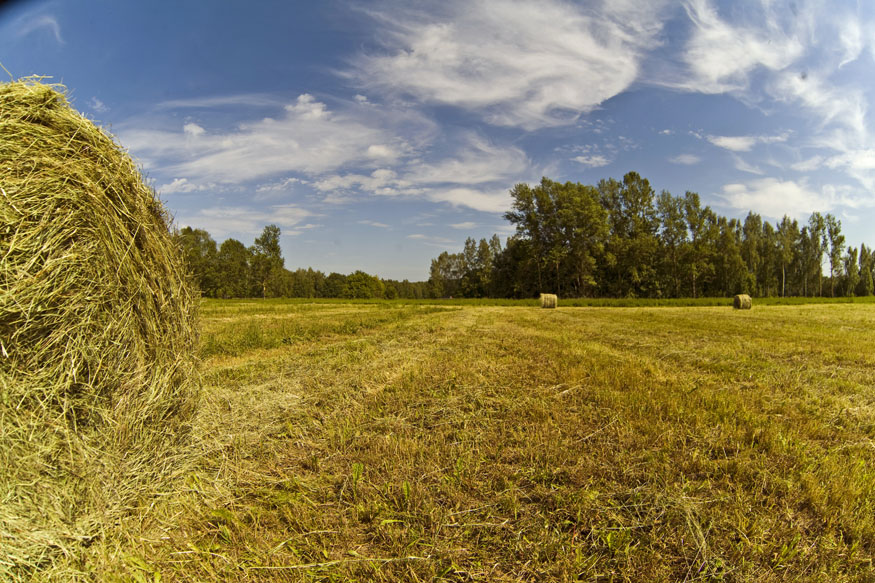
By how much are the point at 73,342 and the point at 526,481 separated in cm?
327

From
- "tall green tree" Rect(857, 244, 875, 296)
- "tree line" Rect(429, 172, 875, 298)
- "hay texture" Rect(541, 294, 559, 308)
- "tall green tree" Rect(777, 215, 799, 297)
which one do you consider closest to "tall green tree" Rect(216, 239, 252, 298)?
"tree line" Rect(429, 172, 875, 298)

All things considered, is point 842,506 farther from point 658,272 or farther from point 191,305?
point 658,272

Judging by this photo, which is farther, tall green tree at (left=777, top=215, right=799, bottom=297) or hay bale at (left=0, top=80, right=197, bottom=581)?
tall green tree at (left=777, top=215, right=799, bottom=297)

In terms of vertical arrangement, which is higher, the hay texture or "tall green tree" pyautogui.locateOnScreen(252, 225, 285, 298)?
"tall green tree" pyautogui.locateOnScreen(252, 225, 285, 298)

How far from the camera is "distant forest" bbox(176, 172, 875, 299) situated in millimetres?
51656

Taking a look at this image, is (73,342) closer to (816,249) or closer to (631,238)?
(631,238)

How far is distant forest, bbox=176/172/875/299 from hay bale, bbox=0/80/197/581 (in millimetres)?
46406

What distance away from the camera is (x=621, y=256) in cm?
5316

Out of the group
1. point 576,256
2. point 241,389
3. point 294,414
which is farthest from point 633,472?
point 576,256

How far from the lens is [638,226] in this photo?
182 feet

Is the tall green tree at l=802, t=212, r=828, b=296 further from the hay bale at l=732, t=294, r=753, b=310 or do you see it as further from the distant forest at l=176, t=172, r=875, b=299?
the hay bale at l=732, t=294, r=753, b=310

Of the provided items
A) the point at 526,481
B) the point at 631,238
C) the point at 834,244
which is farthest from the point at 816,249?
the point at 526,481

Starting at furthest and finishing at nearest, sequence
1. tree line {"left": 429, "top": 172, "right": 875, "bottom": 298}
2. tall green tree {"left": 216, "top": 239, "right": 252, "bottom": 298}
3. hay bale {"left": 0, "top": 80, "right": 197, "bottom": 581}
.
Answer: tall green tree {"left": 216, "top": 239, "right": 252, "bottom": 298} < tree line {"left": 429, "top": 172, "right": 875, "bottom": 298} < hay bale {"left": 0, "top": 80, "right": 197, "bottom": 581}

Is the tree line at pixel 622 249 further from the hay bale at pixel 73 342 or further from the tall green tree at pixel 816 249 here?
the hay bale at pixel 73 342
